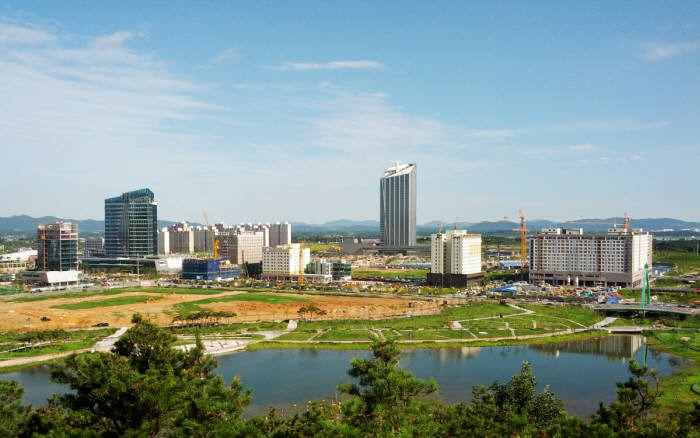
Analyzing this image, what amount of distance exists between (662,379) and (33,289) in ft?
157

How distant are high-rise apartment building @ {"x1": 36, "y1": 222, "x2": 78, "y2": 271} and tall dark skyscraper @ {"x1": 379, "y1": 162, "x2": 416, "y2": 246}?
64.6 m

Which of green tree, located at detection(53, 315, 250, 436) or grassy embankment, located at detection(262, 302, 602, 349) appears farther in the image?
grassy embankment, located at detection(262, 302, 602, 349)

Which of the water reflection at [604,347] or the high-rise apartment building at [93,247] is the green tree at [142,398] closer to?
the water reflection at [604,347]

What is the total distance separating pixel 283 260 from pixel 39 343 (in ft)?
118

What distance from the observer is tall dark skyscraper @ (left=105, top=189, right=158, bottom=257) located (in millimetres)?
70500

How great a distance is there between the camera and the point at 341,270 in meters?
62.9

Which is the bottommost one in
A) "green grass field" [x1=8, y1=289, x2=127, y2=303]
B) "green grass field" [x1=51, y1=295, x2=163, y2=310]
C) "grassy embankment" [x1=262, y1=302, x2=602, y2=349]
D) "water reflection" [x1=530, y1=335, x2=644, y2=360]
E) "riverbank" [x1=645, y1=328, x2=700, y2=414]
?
"water reflection" [x1=530, y1=335, x2=644, y2=360]

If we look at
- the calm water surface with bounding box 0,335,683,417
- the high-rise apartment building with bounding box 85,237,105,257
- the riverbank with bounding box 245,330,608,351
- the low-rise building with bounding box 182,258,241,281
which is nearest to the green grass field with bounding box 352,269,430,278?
the low-rise building with bounding box 182,258,241,281

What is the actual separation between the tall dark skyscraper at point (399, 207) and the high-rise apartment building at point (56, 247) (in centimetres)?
6463

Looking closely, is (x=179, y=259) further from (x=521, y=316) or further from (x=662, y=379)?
(x=662, y=379)

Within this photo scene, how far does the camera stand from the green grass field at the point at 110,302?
135 feet

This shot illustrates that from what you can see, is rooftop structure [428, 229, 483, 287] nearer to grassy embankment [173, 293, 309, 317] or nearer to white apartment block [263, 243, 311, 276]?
grassy embankment [173, 293, 309, 317]

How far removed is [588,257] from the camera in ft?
177

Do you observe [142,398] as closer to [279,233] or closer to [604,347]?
[604,347]
